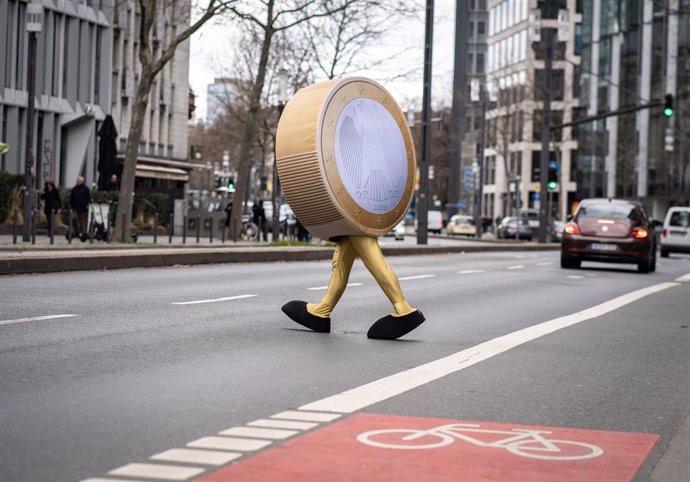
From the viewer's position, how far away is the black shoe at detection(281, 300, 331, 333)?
487 inches

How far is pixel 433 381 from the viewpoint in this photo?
362 inches

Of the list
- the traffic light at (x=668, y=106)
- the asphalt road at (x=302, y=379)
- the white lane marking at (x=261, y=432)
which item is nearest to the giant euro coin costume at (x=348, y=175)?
the asphalt road at (x=302, y=379)

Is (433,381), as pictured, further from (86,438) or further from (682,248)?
(682,248)

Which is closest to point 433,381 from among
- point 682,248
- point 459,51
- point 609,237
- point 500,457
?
point 500,457

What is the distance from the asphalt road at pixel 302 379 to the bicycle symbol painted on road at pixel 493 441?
0.34ft

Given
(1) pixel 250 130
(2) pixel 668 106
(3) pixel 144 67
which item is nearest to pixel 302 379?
(3) pixel 144 67

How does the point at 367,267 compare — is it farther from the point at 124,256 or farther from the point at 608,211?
the point at 608,211

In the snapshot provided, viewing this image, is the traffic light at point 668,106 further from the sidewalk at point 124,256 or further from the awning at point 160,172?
the awning at point 160,172

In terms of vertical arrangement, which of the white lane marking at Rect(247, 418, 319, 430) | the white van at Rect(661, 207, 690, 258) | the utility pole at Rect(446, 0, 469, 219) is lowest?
the white lane marking at Rect(247, 418, 319, 430)

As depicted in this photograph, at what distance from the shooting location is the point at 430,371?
975 centimetres

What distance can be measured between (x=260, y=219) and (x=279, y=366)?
46244mm

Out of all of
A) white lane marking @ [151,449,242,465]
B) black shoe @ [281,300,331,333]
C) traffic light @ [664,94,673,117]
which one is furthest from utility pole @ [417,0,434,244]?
white lane marking @ [151,449,242,465]

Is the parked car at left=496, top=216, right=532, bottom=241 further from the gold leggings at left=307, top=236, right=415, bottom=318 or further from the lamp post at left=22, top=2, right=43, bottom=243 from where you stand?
the gold leggings at left=307, top=236, right=415, bottom=318

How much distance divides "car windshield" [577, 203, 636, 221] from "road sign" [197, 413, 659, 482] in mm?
23935
